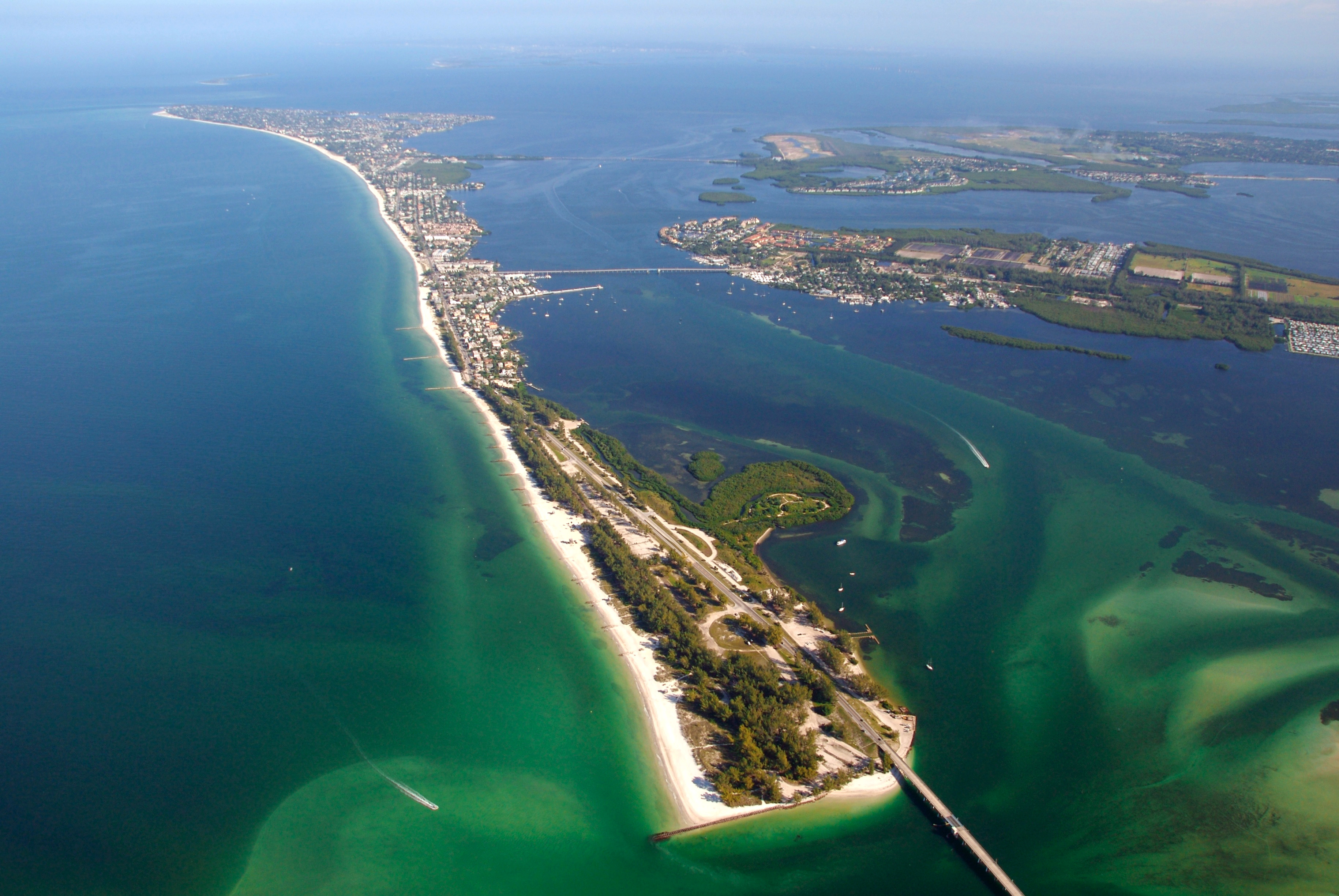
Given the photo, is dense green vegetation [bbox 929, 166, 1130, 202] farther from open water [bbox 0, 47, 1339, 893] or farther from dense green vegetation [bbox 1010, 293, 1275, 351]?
open water [bbox 0, 47, 1339, 893]

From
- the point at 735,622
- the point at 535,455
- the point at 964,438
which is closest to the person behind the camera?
the point at 735,622

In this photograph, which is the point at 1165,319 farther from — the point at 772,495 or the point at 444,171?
the point at 444,171

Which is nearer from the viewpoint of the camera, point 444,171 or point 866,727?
point 866,727

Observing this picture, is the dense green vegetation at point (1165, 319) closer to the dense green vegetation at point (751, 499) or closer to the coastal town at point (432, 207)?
the dense green vegetation at point (751, 499)

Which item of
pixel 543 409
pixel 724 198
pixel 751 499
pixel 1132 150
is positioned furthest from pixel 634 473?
pixel 1132 150

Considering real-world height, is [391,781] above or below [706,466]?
below

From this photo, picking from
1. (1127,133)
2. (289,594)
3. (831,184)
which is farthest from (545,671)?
(1127,133)
